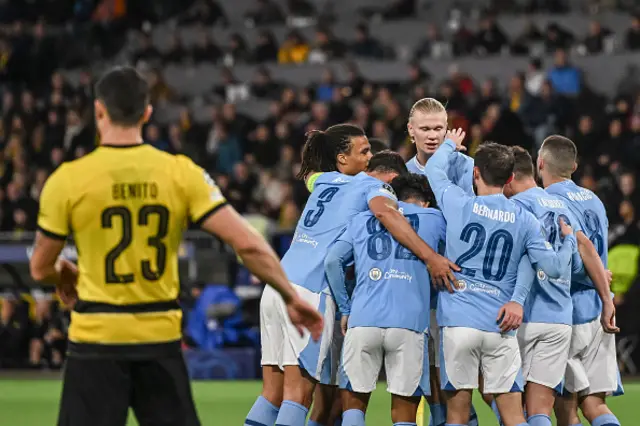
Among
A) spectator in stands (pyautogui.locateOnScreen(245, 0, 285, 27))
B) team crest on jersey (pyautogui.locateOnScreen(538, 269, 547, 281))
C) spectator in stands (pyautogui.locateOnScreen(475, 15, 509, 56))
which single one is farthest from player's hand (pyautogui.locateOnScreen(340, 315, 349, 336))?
spectator in stands (pyautogui.locateOnScreen(245, 0, 285, 27))

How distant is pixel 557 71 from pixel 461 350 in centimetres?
1263

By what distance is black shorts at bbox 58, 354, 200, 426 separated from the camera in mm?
4492

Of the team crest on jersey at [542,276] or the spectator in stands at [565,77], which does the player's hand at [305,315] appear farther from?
the spectator in stands at [565,77]

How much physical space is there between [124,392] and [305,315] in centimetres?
79

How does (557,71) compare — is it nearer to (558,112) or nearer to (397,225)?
(558,112)

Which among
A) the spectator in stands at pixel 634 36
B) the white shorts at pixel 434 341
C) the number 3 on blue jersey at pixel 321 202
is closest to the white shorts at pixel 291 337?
the number 3 on blue jersey at pixel 321 202

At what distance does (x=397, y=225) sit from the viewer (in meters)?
6.57

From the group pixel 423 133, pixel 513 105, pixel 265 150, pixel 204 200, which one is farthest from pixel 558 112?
pixel 204 200

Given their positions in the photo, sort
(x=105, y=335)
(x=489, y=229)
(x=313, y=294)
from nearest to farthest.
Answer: (x=105, y=335)
(x=489, y=229)
(x=313, y=294)

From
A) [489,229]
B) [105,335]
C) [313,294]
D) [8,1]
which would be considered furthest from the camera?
[8,1]

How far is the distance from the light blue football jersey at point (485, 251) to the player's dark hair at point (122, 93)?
2483 mm

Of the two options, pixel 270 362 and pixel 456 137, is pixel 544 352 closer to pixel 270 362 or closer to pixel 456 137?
pixel 456 137

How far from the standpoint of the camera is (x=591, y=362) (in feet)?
24.1

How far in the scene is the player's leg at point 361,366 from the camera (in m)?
6.59
